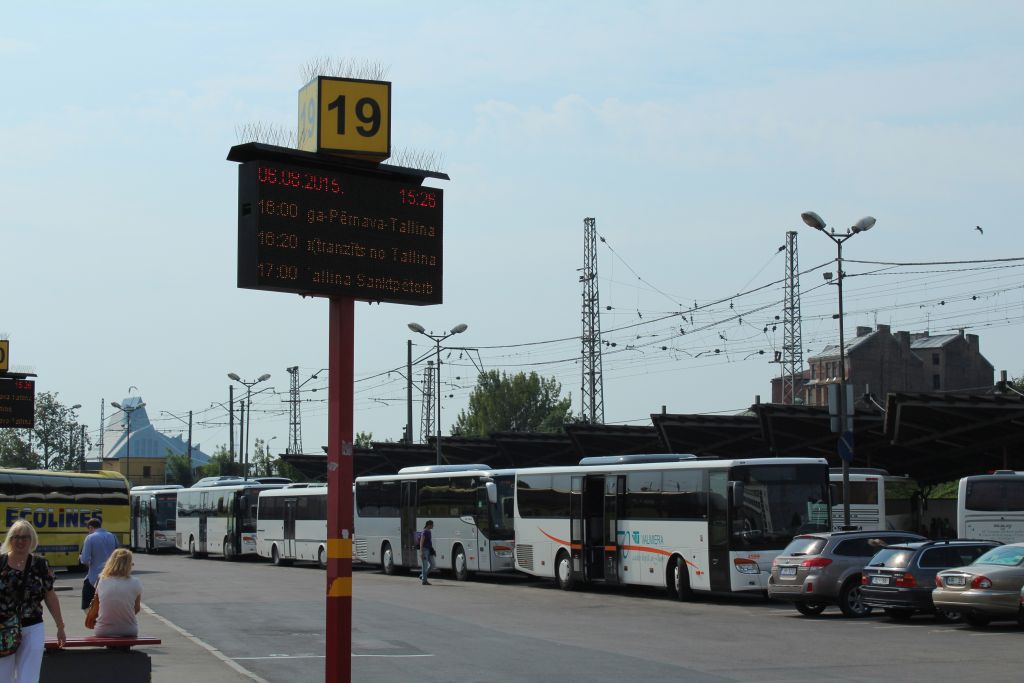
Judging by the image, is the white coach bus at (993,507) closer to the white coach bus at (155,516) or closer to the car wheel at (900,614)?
the car wheel at (900,614)

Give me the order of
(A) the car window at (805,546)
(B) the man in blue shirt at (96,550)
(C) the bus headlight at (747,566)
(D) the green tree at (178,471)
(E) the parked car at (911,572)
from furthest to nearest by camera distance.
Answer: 1. (D) the green tree at (178,471)
2. (C) the bus headlight at (747,566)
3. (A) the car window at (805,546)
4. (E) the parked car at (911,572)
5. (B) the man in blue shirt at (96,550)

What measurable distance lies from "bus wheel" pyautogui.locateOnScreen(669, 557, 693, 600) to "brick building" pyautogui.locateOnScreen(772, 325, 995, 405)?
88270 mm

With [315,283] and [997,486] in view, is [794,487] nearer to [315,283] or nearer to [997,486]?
[997,486]

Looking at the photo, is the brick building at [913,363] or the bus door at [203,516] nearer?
the bus door at [203,516]

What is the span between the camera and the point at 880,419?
41.3m

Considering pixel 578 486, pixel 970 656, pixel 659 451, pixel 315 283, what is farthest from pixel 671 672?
pixel 659 451

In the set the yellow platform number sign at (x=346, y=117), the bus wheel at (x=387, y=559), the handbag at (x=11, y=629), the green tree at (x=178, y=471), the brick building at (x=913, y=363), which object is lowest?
the bus wheel at (x=387, y=559)

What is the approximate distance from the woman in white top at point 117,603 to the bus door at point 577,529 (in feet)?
70.5

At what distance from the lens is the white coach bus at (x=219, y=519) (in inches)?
2223

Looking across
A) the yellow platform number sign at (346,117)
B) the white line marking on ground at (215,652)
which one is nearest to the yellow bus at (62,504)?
the white line marking on ground at (215,652)

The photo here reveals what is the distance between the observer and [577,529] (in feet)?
Answer: 113

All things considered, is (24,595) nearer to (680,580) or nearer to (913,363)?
(680,580)

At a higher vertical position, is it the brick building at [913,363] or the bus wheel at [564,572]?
the brick building at [913,363]

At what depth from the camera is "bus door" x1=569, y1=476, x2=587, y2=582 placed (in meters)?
34.2
